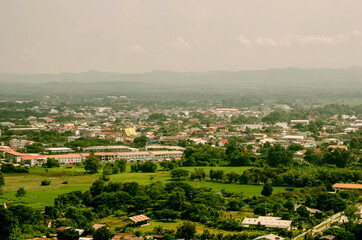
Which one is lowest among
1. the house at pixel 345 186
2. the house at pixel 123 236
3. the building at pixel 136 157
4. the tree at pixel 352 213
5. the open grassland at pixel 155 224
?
the building at pixel 136 157

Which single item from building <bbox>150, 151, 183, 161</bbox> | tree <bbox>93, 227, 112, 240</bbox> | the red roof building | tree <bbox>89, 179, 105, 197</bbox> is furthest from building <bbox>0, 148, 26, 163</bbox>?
the red roof building

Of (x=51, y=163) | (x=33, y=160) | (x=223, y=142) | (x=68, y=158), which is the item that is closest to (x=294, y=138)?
(x=223, y=142)

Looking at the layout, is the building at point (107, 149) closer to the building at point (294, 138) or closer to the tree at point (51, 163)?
the tree at point (51, 163)

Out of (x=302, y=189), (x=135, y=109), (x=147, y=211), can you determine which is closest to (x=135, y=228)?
(x=147, y=211)

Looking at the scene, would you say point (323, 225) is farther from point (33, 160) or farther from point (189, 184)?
point (33, 160)

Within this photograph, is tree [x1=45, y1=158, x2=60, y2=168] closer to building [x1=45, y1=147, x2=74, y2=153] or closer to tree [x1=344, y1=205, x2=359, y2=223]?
building [x1=45, y1=147, x2=74, y2=153]

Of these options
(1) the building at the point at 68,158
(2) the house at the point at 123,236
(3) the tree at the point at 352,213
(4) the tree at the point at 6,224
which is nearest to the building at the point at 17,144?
(1) the building at the point at 68,158
